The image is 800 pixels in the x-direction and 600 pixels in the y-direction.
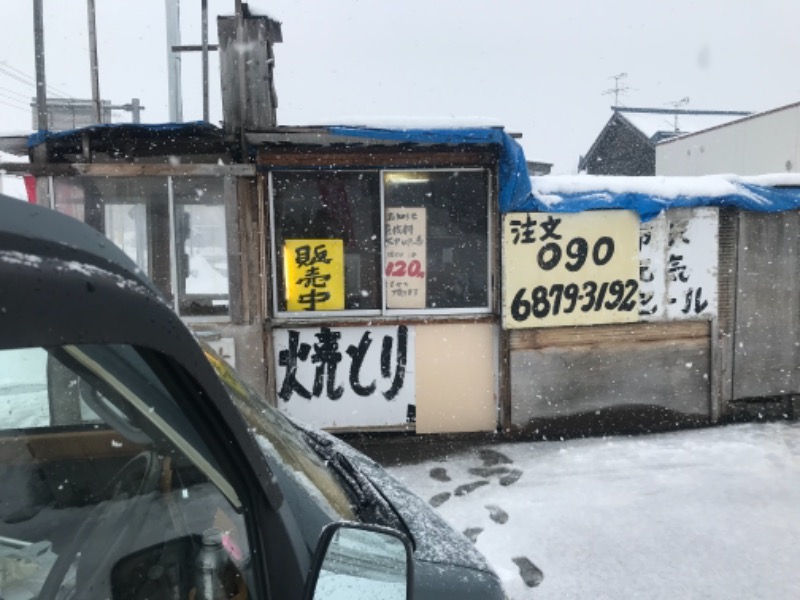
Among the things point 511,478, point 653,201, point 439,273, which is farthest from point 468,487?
point 653,201

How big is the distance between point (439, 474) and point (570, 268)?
101 inches

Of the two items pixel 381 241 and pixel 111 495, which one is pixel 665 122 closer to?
pixel 381 241

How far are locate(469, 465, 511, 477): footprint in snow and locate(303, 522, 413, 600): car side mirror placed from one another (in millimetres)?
4336

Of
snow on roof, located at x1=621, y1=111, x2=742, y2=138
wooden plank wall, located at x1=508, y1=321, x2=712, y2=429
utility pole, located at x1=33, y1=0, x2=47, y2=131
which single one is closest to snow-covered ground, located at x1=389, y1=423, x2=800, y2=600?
wooden plank wall, located at x1=508, y1=321, x2=712, y2=429

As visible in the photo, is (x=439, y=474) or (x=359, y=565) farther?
(x=439, y=474)

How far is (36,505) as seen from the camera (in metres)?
1.16

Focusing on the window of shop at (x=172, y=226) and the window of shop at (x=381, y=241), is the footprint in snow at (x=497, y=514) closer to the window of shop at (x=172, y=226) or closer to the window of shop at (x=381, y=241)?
the window of shop at (x=381, y=241)

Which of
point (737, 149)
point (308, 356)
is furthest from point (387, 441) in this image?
point (737, 149)

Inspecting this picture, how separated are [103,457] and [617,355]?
19.8ft

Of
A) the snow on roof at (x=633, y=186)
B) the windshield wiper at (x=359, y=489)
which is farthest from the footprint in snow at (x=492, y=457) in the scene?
the windshield wiper at (x=359, y=489)

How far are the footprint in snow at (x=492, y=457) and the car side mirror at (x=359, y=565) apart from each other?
458 cm

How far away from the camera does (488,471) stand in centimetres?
566

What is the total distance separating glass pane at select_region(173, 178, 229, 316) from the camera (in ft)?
19.6

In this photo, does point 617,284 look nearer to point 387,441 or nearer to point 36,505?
point 387,441
